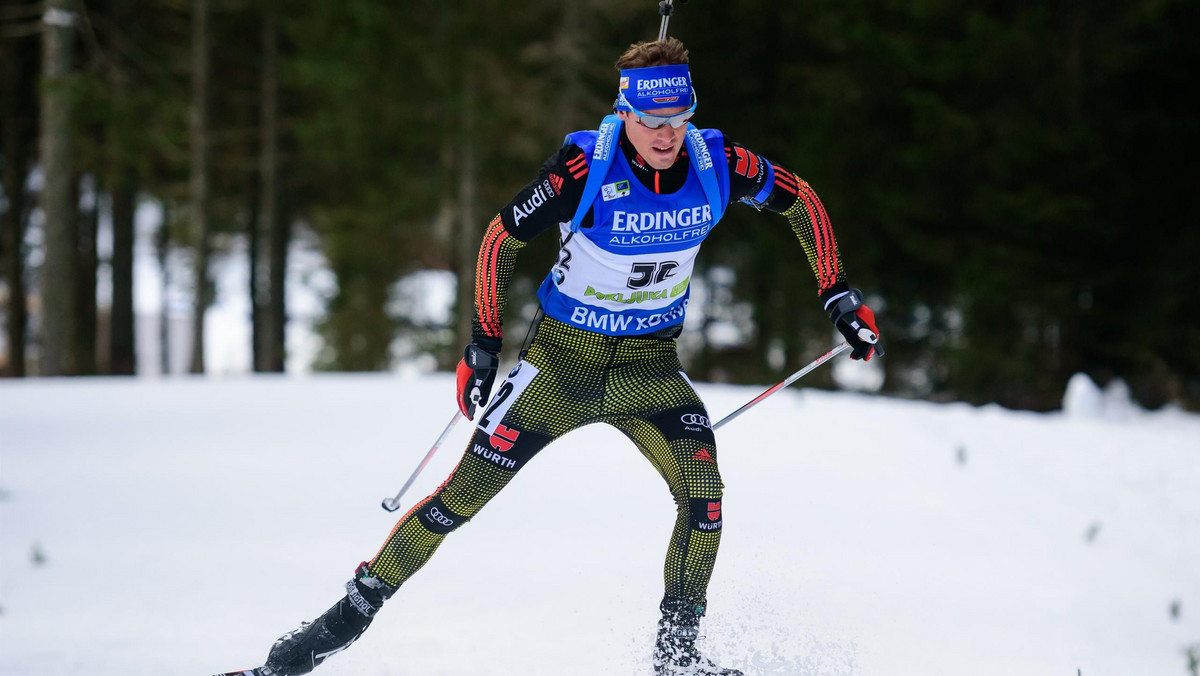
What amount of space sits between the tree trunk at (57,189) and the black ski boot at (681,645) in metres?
12.7

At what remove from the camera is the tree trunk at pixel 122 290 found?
20.2 meters

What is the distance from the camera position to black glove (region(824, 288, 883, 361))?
170 inches

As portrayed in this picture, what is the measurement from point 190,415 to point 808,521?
618cm

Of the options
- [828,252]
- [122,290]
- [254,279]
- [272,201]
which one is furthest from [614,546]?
[254,279]

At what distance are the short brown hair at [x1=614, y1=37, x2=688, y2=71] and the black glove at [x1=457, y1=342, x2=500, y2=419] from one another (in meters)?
1.24

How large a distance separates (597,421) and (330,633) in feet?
4.41

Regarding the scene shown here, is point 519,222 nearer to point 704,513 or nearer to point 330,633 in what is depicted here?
point 704,513

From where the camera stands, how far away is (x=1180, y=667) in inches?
207

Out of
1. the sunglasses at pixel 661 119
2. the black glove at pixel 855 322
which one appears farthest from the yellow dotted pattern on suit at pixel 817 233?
the sunglasses at pixel 661 119

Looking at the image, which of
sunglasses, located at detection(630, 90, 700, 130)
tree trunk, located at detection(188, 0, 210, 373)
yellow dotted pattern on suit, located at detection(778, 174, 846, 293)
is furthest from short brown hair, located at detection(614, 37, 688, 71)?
tree trunk, located at detection(188, 0, 210, 373)

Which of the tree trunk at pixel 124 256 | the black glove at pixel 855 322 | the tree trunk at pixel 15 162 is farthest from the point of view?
the tree trunk at pixel 15 162

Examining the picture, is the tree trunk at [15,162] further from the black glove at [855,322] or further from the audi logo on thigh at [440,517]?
the black glove at [855,322]

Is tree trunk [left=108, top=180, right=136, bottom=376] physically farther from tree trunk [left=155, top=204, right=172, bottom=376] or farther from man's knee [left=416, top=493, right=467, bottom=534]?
man's knee [left=416, top=493, right=467, bottom=534]

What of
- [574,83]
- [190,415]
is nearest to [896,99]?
[574,83]
